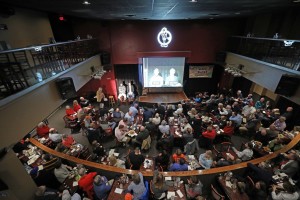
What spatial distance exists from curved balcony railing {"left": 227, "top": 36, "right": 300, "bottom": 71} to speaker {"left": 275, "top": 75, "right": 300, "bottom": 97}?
19.3 inches

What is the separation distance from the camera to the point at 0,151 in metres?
3.15

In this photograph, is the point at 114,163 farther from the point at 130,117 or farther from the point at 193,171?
the point at 130,117

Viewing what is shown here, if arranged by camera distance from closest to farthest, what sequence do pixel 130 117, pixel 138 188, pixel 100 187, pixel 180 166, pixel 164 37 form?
pixel 138 188 < pixel 100 187 < pixel 180 166 < pixel 130 117 < pixel 164 37

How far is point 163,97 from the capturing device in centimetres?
1142

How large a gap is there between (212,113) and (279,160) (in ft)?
12.3

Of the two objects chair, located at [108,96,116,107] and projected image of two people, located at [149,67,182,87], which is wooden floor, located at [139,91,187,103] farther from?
chair, located at [108,96,116,107]

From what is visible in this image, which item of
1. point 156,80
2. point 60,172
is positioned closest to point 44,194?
point 60,172

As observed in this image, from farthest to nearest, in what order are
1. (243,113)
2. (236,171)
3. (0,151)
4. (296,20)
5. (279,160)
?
(243,113), (296,20), (279,160), (236,171), (0,151)

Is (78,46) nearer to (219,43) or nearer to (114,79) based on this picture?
(114,79)

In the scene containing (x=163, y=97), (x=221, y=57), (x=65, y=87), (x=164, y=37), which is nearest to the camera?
(x=65, y=87)

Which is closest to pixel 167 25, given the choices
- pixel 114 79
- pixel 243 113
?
pixel 114 79

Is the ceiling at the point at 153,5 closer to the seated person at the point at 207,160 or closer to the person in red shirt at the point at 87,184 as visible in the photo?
the seated person at the point at 207,160

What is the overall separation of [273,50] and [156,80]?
683cm

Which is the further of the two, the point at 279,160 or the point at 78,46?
the point at 78,46
